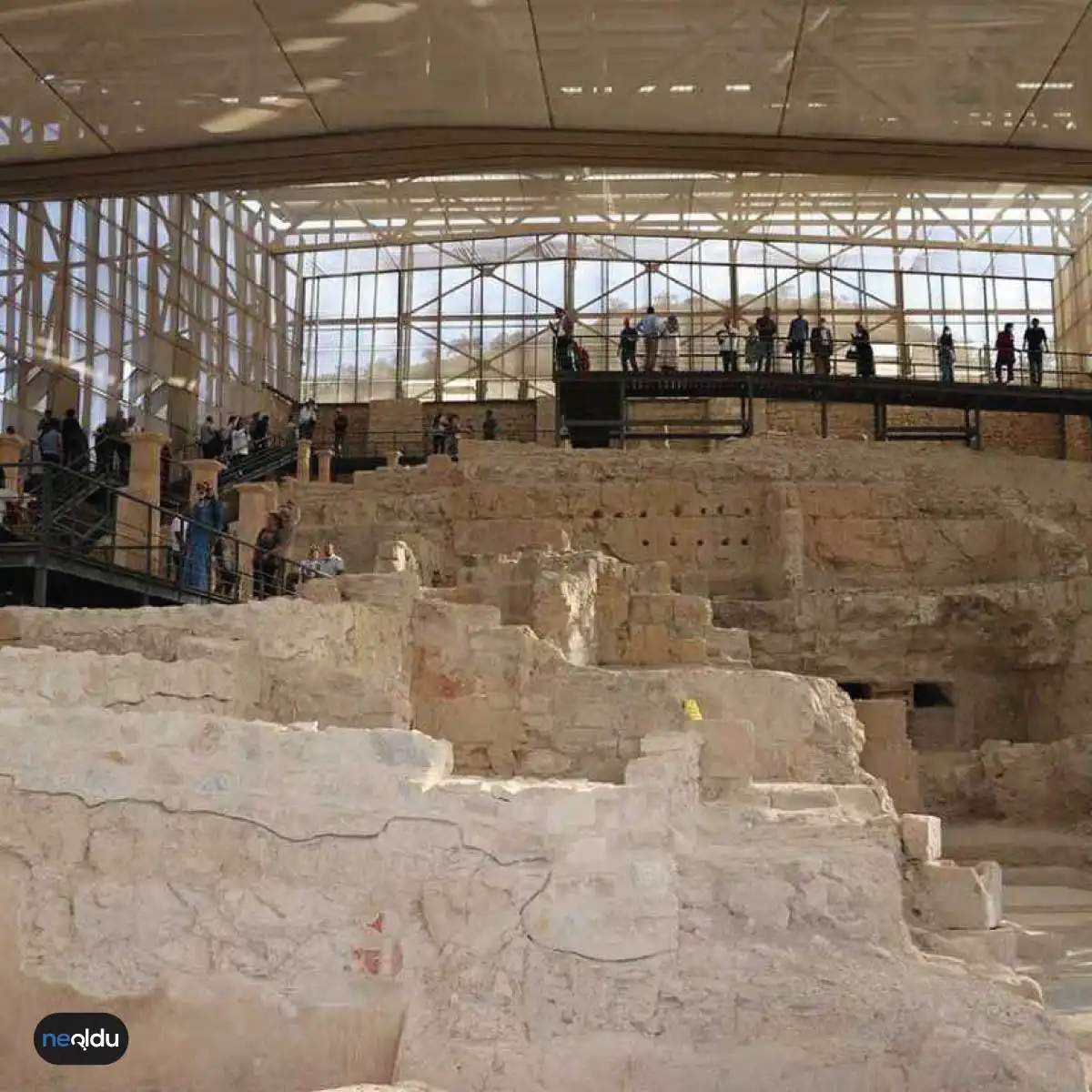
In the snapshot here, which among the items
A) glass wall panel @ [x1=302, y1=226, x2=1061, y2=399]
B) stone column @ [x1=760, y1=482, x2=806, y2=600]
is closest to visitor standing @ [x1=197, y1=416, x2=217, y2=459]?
glass wall panel @ [x1=302, y1=226, x2=1061, y2=399]

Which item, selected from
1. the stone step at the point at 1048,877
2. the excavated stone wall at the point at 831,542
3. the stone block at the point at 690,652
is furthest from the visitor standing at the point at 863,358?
the stone step at the point at 1048,877

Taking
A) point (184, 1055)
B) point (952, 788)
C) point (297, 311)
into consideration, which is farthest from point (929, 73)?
point (297, 311)

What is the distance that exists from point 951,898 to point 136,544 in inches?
299

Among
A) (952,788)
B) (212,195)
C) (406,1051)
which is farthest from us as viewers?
(212,195)

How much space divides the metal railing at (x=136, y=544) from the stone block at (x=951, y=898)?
5.19 m

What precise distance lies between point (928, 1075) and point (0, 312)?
17.7 meters

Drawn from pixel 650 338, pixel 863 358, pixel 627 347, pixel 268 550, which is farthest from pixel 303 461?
pixel 863 358

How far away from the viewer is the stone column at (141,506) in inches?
437

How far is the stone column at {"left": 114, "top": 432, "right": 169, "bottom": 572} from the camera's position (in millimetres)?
11094

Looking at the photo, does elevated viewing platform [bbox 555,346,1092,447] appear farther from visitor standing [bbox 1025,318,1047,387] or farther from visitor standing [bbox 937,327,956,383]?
visitor standing [bbox 1025,318,1047,387]

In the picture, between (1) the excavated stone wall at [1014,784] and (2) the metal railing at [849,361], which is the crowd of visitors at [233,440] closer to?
(2) the metal railing at [849,361]

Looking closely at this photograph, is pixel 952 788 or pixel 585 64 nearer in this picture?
pixel 585 64

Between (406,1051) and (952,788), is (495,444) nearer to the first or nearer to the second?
(952,788)

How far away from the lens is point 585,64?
38.1 ft
